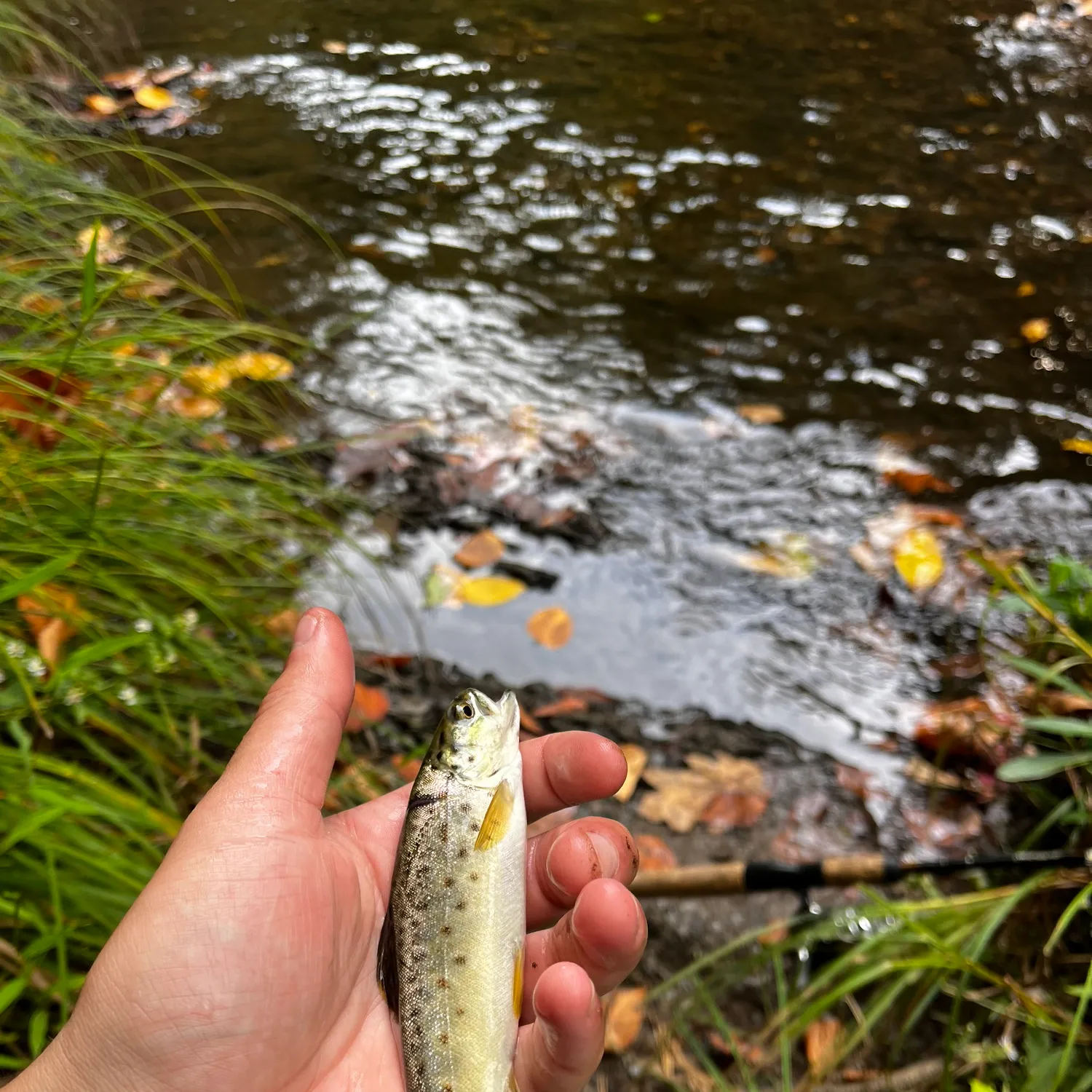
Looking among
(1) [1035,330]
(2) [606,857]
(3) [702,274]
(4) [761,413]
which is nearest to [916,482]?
(4) [761,413]

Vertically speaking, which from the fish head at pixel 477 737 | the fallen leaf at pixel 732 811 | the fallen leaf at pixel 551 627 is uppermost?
the fish head at pixel 477 737

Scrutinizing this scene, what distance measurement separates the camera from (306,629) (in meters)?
2.14

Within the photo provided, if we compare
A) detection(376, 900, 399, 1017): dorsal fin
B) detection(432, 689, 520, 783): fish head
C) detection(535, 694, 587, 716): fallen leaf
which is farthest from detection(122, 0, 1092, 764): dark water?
detection(376, 900, 399, 1017): dorsal fin

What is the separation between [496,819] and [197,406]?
2.94 meters

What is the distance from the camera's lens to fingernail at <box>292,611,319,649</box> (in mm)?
2125

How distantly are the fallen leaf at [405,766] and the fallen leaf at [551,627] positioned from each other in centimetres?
91

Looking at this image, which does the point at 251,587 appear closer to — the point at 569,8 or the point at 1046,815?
the point at 1046,815

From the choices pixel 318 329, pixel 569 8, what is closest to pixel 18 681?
pixel 318 329

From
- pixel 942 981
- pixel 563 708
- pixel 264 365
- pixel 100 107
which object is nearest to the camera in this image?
pixel 942 981

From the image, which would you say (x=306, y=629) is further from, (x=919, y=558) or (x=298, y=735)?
(x=919, y=558)

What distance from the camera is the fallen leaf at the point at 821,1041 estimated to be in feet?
8.04

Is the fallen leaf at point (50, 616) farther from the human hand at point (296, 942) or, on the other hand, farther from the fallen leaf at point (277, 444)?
the fallen leaf at point (277, 444)

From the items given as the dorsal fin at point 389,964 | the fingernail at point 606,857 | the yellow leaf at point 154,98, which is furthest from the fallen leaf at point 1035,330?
the yellow leaf at point 154,98

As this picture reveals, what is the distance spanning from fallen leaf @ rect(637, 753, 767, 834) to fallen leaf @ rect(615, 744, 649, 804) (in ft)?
0.10
